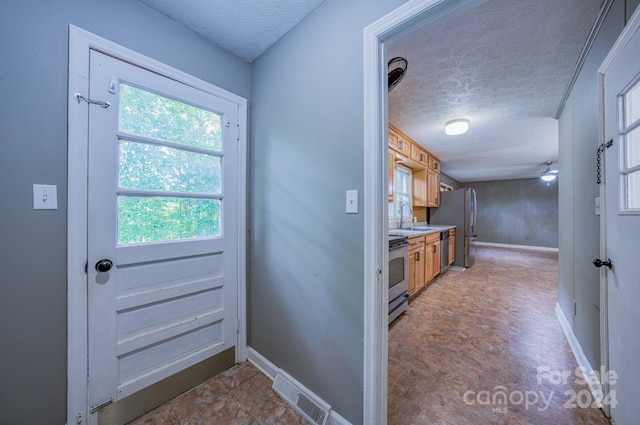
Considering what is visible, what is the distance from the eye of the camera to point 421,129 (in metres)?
3.38

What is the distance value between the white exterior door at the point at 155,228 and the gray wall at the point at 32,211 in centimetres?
11

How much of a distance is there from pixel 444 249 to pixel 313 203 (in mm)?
4009

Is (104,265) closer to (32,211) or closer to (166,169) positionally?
(32,211)

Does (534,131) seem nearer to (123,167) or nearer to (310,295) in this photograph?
(310,295)

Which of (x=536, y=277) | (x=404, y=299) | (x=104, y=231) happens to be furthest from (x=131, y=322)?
(x=536, y=277)

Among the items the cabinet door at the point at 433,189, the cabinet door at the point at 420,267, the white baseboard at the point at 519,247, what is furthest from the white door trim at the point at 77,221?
the white baseboard at the point at 519,247

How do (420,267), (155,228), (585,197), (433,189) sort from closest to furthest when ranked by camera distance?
(155,228), (585,197), (420,267), (433,189)

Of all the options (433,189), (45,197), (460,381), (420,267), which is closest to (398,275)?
(420,267)

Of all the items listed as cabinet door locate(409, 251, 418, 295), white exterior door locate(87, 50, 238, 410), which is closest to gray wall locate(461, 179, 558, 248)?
cabinet door locate(409, 251, 418, 295)

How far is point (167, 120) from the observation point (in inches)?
58.1

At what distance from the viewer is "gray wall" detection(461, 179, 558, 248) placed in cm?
720

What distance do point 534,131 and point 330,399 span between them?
4.45 metres

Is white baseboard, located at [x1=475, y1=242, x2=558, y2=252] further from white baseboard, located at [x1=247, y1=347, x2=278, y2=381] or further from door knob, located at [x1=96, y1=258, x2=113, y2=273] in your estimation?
door knob, located at [x1=96, y1=258, x2=113, y2=273]

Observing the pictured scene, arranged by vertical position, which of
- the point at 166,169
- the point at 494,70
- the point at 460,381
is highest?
the point at 494,70
